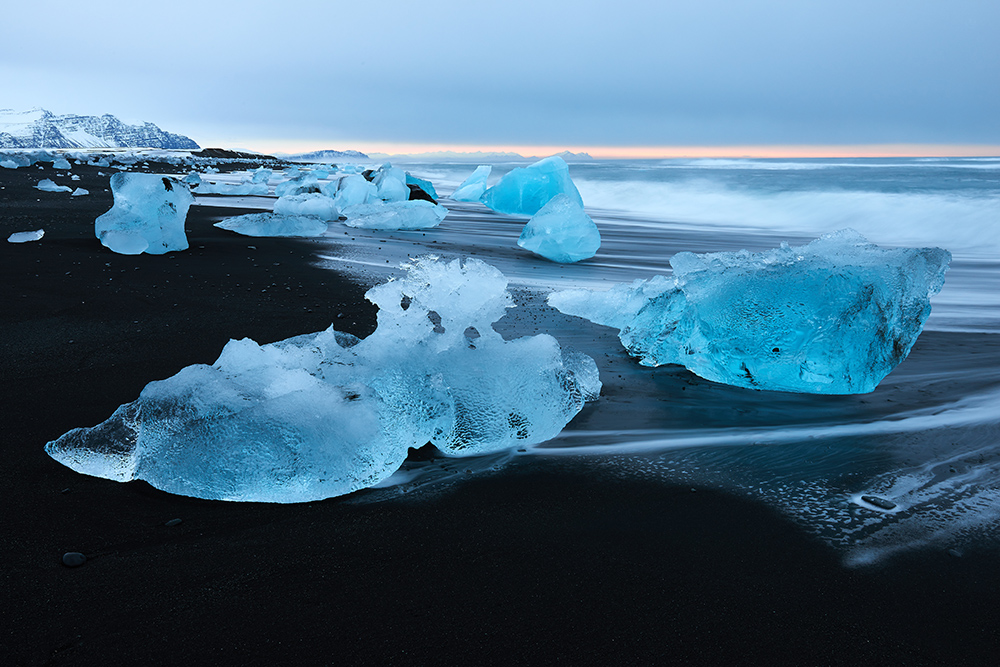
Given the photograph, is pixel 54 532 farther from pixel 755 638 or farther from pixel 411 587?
pixel 755 638

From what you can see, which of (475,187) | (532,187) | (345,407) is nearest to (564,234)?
(345,407)

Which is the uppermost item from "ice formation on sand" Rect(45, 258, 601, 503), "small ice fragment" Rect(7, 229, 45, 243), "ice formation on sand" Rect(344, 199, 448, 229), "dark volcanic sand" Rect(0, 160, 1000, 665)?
"ice formation on sand" Rect(344, 199, 448, 229)

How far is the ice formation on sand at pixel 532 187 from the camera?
13.5m

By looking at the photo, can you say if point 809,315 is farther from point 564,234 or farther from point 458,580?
point 564,234

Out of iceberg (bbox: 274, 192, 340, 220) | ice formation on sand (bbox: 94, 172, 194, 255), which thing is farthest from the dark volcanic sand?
iceberg (bbox: 274, 192, 340, 220)

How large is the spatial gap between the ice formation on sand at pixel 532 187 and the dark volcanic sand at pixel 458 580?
460 inches

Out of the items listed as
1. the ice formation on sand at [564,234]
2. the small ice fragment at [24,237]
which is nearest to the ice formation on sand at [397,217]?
the ice formation on sand at [564,234]

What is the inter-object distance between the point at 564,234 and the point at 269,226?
12.4ft

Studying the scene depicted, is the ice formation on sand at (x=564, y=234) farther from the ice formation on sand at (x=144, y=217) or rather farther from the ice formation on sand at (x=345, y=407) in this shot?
the ice formation on sand at (x=345, y=407)

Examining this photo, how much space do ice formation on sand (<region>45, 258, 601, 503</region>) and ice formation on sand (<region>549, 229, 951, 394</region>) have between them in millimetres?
1003

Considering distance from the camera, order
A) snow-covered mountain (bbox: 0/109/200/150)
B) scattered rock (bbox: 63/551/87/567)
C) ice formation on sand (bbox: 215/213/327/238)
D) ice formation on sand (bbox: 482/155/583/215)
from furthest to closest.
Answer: snow-covered mountain (bbox: 0/109/200/150), ice formation on sand (bbox: 482/155/583/215), ice formation on sand (bbox: 215/213/327/238), scattered rock (bbox: 63/551/87/567)

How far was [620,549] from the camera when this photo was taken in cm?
180

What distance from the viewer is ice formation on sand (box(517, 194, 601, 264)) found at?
7.38 meters

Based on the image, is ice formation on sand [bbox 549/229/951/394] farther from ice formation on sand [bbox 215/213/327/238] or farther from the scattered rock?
ice formation on sand [bbox 215/213/327/238]
